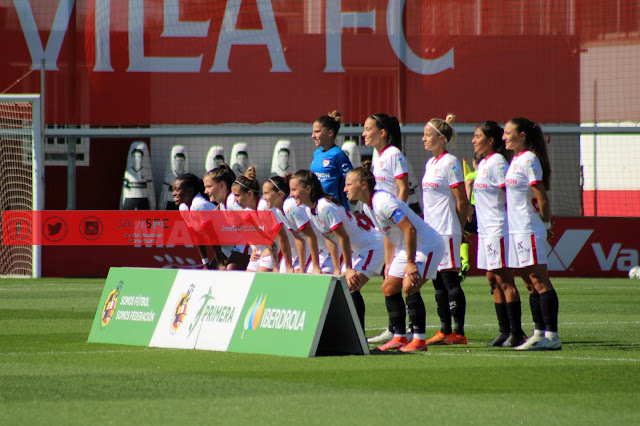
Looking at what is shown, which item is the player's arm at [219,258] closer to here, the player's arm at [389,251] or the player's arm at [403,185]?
the player's arm at [403,185]

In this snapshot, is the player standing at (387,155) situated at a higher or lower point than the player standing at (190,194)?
higher

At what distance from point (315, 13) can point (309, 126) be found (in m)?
2.50

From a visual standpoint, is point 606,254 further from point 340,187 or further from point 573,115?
point 340,187

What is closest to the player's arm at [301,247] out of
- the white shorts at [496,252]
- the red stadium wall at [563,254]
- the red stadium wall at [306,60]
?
the white shorts at [496,252]

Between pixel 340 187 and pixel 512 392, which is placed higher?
pixel 340 187

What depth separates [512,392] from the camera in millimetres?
6895

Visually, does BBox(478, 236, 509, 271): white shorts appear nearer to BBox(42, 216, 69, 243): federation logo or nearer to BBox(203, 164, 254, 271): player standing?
BBox(203, 164, 254, 271): player standing

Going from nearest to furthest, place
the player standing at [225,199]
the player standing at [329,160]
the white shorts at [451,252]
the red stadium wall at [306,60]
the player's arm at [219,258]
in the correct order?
the white shorts at [451,252]
the player standing at [329,160]
the player standing at [225,199]
the player's arm at [219,258]
the red stadium wall at [306,60]

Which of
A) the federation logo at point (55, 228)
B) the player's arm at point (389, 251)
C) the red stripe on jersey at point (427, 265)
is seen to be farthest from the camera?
the federation logo at point (55, 228)

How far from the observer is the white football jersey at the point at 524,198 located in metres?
9.46

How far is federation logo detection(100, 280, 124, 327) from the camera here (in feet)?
33.1

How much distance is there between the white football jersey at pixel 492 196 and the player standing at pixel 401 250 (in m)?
0.76

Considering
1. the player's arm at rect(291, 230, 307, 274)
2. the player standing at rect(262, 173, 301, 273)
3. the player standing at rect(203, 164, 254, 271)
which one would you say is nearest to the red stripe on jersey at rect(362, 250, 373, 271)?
the player's arm at rect(291, 230, 307, 274)

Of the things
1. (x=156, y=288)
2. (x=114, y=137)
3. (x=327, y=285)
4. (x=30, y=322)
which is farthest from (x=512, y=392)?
(x=114, y=137)
